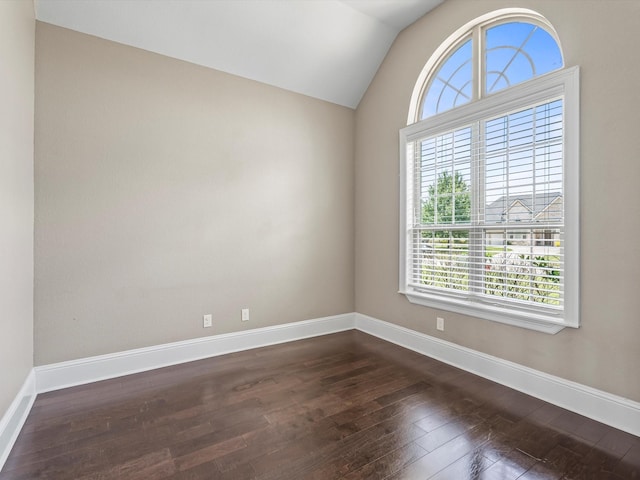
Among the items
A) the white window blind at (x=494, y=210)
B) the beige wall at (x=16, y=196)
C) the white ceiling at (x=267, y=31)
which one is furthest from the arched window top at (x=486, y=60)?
the beige wall at (x=16, y=196)

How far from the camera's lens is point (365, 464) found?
1.67 m

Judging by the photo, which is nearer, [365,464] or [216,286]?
[365,464]

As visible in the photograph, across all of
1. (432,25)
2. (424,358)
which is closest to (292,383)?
(424,358)

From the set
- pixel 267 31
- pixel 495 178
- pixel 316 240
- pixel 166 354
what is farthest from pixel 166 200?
pixel 495 178

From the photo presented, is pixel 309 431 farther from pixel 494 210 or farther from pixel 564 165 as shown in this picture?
pixel 564 165

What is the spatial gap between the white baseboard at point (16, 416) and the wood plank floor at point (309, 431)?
0.05 meters

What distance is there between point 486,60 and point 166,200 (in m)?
3.06

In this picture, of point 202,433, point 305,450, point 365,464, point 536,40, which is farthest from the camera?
point 536,40

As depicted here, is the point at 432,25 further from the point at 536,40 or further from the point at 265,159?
the point at 265,159

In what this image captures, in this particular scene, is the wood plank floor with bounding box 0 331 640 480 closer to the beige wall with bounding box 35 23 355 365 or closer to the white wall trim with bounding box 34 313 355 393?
the white wall trim with bounding box 34 313 355 393

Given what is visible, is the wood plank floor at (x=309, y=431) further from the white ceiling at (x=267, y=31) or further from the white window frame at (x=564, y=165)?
the white ceiling at (x=267, y=31)

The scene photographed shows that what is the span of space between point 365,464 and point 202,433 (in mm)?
976

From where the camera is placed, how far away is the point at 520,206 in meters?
2.49

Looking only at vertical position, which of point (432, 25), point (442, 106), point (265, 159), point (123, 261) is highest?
point (432, 25)
